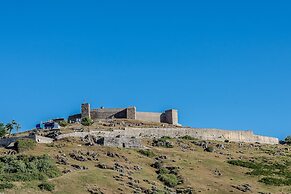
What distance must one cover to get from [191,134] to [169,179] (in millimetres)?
29059

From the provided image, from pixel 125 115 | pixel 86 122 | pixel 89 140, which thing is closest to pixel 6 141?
pixel 89 140

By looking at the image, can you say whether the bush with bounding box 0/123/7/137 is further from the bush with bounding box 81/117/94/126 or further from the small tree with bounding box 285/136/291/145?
the small tree with bounding box 285/136/291/145

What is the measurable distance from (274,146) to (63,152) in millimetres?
40087

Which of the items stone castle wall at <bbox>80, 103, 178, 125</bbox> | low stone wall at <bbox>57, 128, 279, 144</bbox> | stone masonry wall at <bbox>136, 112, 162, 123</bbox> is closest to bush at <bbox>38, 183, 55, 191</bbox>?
low stone wall at <bbox>57, 128, 279, 144</bbox>

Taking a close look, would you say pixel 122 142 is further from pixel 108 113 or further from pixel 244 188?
pixel 108 113

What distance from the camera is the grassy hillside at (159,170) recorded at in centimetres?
5897

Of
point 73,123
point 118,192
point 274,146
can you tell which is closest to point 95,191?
point 118,192

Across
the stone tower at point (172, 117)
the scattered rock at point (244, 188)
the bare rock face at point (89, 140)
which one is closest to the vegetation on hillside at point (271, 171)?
the scattered rock at point (244, 188)

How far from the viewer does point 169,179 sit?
64875mm

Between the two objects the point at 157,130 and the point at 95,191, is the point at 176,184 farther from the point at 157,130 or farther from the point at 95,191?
the point at 157,130

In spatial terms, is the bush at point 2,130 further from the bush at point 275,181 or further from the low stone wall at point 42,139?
the bush at point 275,181

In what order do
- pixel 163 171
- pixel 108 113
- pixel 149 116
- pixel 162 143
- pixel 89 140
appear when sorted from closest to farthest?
pixel 163 171
pixel 89 140
pixel 162 143
pixel 108 113
pixel 149 116

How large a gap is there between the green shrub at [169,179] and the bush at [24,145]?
14107 mm

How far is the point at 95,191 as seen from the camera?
56.8 metres
